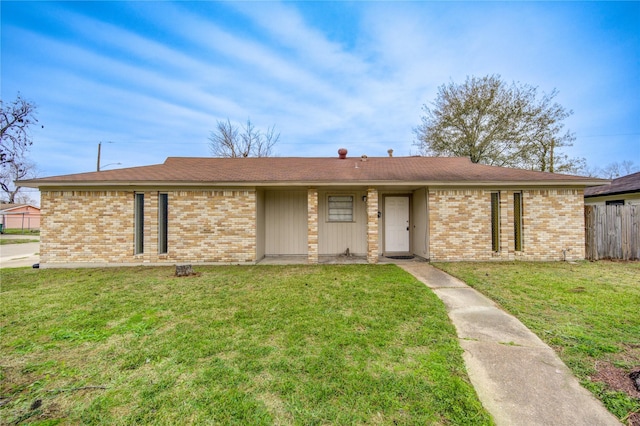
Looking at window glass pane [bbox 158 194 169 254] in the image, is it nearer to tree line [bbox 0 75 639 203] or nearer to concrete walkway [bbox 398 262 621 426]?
concrete walkway [bbox 398 262 621 426]

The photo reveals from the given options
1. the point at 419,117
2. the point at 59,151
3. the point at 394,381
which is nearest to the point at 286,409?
the point at 394,381

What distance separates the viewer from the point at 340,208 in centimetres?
941

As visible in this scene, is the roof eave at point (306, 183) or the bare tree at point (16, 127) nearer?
the roof eave at point (306, 183)

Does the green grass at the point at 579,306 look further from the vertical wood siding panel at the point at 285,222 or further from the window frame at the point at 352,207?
the vertical wood siding panel at the point at 285,222

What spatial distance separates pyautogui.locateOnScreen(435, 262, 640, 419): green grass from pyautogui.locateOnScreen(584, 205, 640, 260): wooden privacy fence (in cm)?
72

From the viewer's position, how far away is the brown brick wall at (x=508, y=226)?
7797mm

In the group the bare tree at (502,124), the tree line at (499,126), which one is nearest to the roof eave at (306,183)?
the bare tree at (502,124)

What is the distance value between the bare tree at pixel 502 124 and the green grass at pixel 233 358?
15.6 metres

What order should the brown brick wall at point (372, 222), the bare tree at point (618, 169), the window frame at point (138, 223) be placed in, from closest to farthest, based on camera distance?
the window frame at point (138, 223)
the brown brick wall at point (372, 222)
the bare tree at point (618, 169)

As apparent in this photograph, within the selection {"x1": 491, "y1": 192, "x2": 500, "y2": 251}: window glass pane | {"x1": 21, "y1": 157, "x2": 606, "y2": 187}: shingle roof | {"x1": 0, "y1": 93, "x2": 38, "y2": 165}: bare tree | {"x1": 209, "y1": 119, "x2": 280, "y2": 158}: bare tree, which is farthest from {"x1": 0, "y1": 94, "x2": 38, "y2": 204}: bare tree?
{"x1": 491, "y1": 192, "x2": 500, "y2": 251}: window glass pane

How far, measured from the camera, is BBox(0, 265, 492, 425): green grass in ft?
6.47

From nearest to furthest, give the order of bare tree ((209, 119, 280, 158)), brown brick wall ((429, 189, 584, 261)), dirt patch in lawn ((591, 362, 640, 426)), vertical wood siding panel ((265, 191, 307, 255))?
dirt patch in lawn ((591, 362, 640, 426)) → brown brick wall ((429, 189, 584, 261)) → vertical wood siding panel ((265, 191, 307, 255)) → bare tree ((209, 119, 280, 158))

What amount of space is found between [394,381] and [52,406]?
2.77 m

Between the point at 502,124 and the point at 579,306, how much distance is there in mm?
16093
